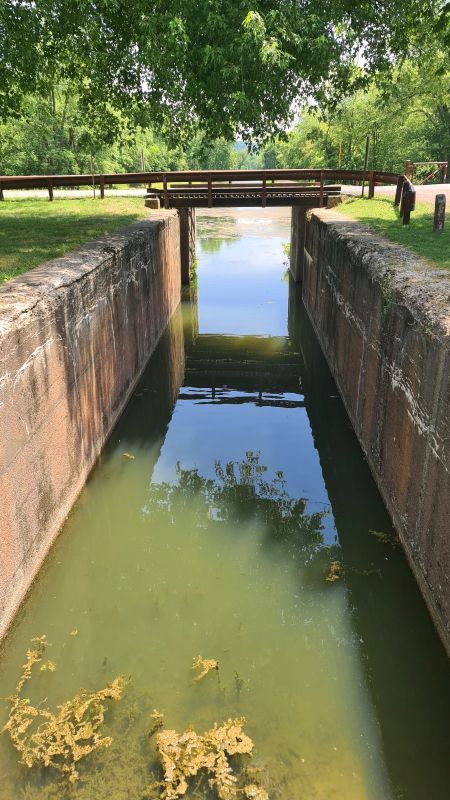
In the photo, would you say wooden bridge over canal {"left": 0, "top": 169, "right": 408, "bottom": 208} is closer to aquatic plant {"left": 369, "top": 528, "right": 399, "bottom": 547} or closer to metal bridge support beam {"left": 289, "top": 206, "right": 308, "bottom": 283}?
metal bridge support beam {"left": 289, "top": 206, "right": 308, "bottom": 283}

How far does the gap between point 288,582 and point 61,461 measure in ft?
10.1

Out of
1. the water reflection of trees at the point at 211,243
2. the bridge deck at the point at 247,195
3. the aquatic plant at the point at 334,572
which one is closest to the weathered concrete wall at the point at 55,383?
the aquatic plant at the point at 334,572

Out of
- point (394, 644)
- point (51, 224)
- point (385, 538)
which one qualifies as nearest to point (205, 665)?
point (394, 644)

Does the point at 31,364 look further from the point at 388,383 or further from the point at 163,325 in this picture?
the point at 163,325

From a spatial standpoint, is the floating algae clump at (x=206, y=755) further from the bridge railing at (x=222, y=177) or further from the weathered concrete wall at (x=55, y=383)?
the bridge railing at (x=222, y=177)

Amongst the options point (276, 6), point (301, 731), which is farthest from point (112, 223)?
point (301, 731)

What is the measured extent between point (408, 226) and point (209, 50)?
637 cm

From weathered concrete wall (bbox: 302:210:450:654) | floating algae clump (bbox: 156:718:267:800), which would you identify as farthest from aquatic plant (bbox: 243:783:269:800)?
weathered concrete wall (bbox: 302:210:450:654)

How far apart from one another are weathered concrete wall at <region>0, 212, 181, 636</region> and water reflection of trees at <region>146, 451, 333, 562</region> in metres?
1.39

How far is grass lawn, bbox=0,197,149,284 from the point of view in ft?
31.0

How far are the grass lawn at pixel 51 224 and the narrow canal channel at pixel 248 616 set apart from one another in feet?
10.7

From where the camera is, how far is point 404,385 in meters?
6.76

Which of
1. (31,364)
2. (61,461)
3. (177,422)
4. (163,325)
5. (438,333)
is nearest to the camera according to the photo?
(438,333)

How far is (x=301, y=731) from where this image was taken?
15.9 feet
